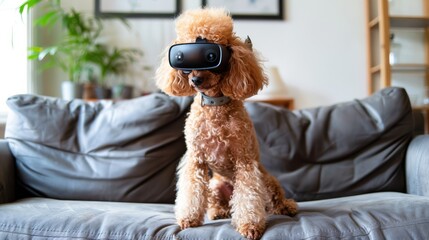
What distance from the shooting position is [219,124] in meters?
1.15

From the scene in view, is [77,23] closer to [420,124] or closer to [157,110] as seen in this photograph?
[157,110]

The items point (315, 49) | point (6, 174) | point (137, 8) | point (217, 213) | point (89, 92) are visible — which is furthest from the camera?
point (315, 49)

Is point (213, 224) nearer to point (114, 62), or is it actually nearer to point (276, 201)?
point (276, 201)

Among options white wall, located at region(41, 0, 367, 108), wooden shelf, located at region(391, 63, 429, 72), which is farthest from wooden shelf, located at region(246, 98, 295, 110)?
wooden shelf, located at region(391, 63, 429, 72)

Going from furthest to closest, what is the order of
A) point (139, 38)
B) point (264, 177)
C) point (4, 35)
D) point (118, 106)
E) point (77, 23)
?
point (139, 38)
point (77, 23)
point (4, 35)
point (118, 106)
point (264, 177)

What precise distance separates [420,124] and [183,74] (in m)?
1.39

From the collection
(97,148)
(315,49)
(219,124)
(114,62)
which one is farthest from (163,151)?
(315,49)

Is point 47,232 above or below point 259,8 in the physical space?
below

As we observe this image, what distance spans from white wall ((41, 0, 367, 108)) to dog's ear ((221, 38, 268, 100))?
1.59m

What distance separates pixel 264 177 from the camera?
1.26 metres

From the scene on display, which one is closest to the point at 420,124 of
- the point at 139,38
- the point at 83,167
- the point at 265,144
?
the point at 265,144

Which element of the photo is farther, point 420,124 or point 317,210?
point 420,124

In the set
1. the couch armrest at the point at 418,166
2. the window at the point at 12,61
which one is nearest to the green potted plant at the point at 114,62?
the window at the point at 12,61

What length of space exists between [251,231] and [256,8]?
2018 millimetres
